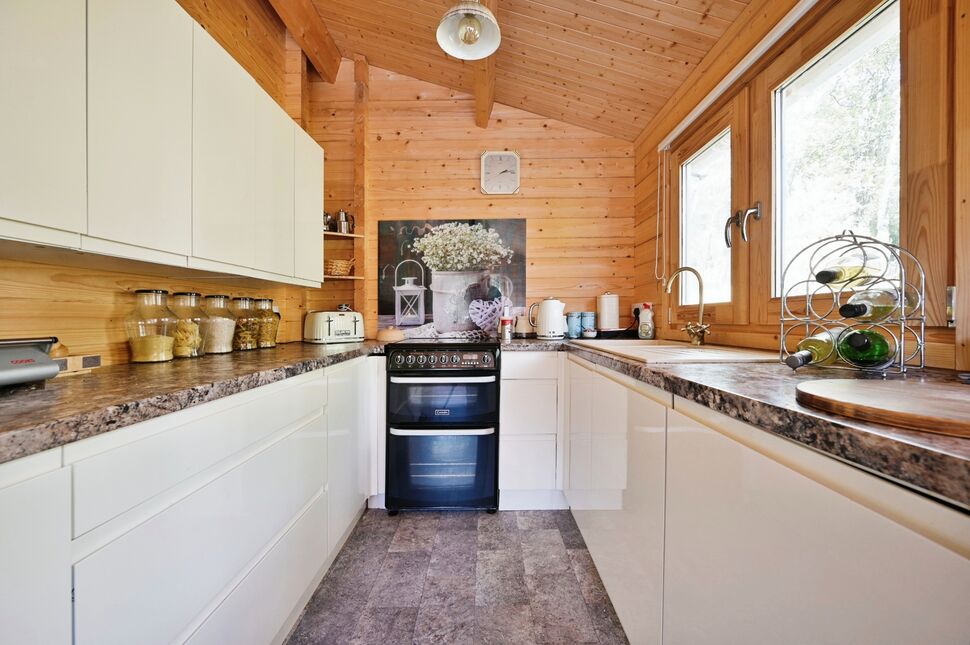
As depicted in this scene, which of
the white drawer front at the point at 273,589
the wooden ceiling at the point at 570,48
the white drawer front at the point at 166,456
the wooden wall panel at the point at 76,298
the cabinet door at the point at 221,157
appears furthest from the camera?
the wooden ceiling at the point at 570,48

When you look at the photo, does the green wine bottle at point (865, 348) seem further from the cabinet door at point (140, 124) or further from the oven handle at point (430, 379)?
the cabinet door at point (140, 124)

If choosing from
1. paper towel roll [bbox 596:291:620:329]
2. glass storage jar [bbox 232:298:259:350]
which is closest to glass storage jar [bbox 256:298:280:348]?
glass storage jar [bbox 232:298:259:350]

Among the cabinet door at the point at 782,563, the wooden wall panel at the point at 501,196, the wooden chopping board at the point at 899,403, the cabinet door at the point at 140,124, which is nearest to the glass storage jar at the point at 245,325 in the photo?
the cabinet door at the point at 140,124

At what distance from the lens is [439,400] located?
2014 millimetres

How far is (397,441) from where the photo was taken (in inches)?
79.4

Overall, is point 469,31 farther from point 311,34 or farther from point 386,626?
point 386,626

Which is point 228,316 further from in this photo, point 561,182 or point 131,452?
point 561,182

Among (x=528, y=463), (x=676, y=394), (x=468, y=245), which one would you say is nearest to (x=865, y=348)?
(x=676, y=394)

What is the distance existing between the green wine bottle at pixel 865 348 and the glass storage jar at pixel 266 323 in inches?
87.8

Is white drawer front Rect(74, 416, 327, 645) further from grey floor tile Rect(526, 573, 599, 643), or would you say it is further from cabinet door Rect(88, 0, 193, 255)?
grey floor tile Rect(526, 573, 599, 643)

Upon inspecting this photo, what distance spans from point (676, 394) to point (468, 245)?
2.09m

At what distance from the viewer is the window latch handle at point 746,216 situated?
1483 mm

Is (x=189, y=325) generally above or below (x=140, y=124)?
below

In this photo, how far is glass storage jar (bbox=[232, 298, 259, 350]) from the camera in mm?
1751
